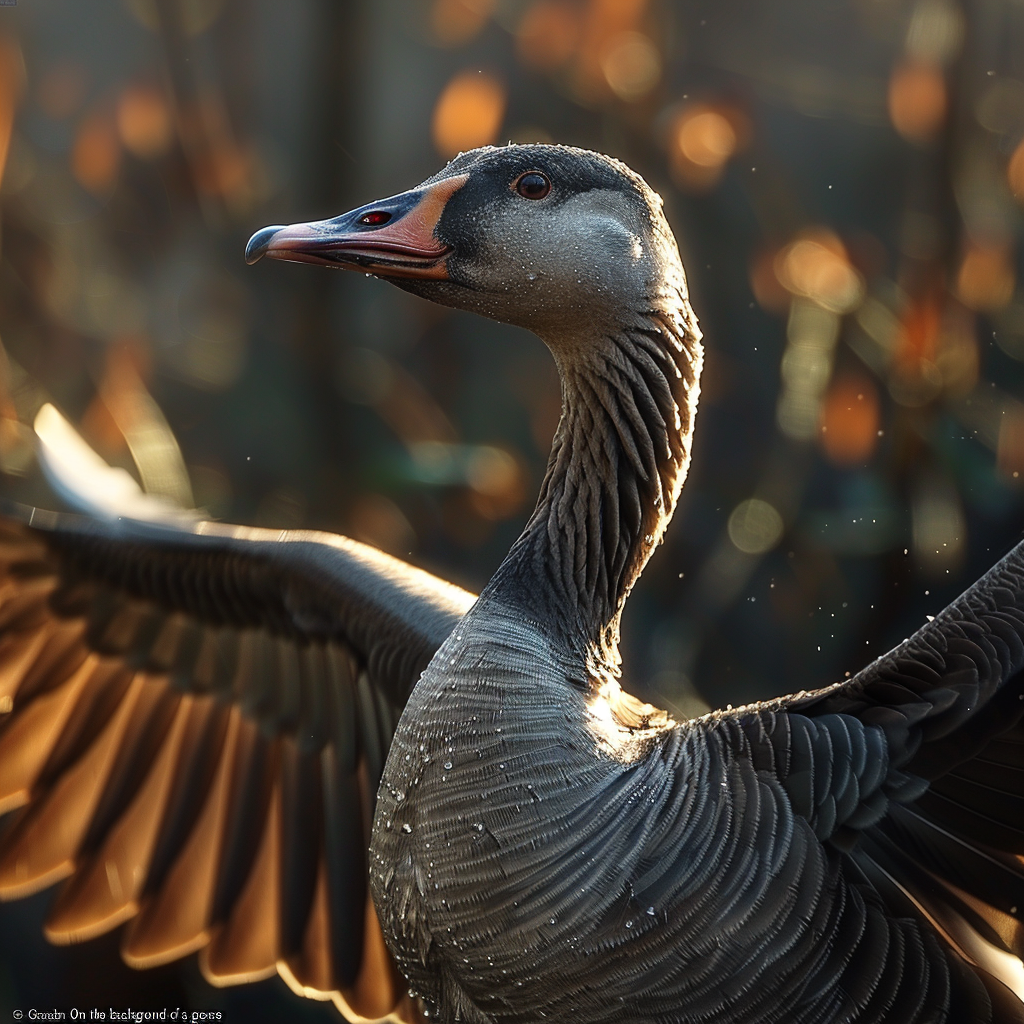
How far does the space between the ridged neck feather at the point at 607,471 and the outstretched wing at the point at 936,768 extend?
0.48m

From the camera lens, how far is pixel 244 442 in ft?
21.4

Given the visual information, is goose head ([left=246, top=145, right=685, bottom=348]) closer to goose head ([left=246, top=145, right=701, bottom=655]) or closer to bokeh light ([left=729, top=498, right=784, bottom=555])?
goose head ([left=246, top=145, right=701, bottom=655])

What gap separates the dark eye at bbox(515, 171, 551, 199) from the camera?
2.47 metres

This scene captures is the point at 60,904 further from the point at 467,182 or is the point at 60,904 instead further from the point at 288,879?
the point at 467,182

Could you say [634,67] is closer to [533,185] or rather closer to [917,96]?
[917,96]

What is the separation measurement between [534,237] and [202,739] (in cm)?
191

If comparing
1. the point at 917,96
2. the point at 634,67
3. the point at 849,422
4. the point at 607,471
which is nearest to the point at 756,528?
the point at 849,422

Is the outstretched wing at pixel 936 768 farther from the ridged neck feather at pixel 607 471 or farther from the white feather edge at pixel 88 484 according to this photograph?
the white feather edge at pixel 88 484

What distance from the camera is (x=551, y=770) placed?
7.16 feet

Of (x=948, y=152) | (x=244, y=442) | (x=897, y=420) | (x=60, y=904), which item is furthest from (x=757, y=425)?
(x=60, y=904)

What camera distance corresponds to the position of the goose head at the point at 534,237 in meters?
2.45

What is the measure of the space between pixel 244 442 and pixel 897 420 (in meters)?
3.30

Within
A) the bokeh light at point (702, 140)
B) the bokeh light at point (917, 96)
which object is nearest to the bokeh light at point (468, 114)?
the bokeh light at point (702, 140)

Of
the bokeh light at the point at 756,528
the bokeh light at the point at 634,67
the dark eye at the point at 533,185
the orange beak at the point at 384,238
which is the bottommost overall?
the bokeh light at the point at 756,528
